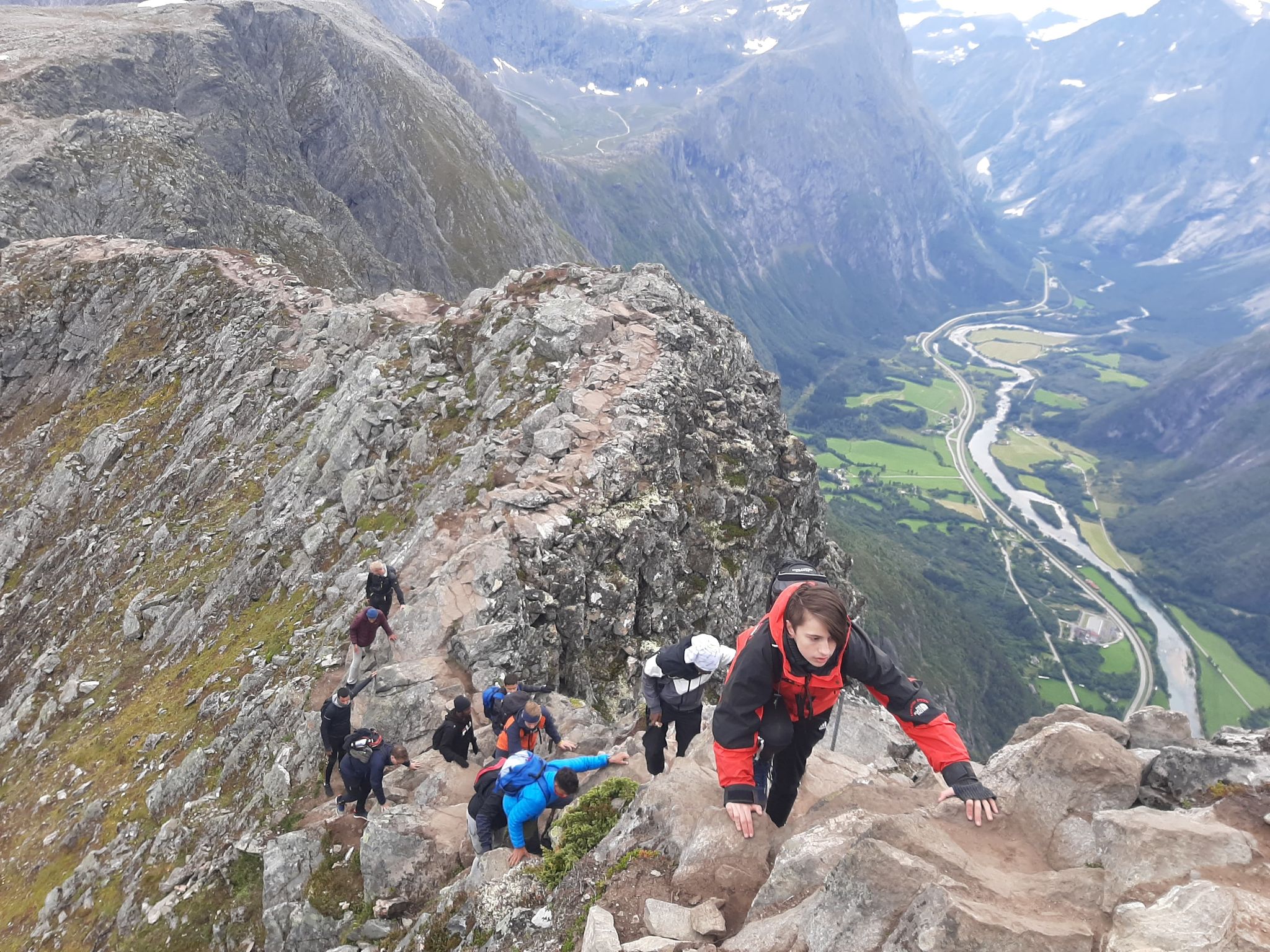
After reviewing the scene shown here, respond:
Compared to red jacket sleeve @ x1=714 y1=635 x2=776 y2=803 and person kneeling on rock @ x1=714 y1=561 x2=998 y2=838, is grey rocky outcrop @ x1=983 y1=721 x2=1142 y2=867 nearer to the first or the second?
person kneeling on rock @ x1=714 y1=561 x2=998 y2=838

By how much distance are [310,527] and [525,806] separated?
2365 centimetres

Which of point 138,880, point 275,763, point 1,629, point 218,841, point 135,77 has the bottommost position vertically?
point 1,629

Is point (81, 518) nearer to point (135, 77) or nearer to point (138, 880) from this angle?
point (138, 880)

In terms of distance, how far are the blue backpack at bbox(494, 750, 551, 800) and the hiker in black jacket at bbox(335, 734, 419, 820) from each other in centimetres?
426

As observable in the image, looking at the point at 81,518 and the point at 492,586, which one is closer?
the point at 492,586

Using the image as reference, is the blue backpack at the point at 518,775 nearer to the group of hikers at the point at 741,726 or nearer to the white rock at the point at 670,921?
the group of hikers at the point at 741,726

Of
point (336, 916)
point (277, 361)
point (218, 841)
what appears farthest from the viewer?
point (277, 361)

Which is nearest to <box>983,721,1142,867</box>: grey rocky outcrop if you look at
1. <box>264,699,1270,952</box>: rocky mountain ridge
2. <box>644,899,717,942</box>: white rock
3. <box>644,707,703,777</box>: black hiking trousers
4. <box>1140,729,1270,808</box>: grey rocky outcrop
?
<box>264,699,1270,952</box>: rocky mountain ridge

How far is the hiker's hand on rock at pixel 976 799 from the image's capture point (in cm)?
989

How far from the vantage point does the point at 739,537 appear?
119 ft

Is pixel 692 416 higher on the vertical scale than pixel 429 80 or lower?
lower

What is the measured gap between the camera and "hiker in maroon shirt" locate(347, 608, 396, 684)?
70.9ft

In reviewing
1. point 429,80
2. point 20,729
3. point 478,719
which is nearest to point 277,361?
point 20,729

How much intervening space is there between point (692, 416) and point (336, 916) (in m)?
27.6
